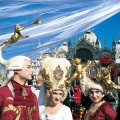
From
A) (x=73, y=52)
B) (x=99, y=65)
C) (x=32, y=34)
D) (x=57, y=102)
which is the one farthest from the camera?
(x=73, y=52)

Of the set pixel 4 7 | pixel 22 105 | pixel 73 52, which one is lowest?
pixel 22 105

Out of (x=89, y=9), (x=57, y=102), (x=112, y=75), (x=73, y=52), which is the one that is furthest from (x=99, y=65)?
(x=73, y=52)

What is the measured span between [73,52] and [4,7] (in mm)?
45766

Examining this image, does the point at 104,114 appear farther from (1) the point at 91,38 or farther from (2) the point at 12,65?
(1) the point at 91,38

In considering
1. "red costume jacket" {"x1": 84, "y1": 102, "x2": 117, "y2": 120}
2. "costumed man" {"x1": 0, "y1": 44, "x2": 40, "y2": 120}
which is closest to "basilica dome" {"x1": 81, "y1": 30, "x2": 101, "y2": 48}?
"red costume jacket" {"x1": 84, "y1": 102, "x2": 117, "y2": 120}

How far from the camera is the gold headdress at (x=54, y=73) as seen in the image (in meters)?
4.57

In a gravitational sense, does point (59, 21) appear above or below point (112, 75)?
above

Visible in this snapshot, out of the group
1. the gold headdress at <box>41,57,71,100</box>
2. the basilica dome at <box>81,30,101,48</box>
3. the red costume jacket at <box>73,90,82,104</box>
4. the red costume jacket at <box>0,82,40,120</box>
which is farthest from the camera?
the basilica dome at <box>81,30,101,48</box>

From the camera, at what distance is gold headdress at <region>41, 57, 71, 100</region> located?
15.0 ft

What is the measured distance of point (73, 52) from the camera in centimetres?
5516

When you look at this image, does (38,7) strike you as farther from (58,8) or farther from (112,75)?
(112,75)

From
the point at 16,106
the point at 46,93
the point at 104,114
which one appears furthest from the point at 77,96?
the point at 16,106

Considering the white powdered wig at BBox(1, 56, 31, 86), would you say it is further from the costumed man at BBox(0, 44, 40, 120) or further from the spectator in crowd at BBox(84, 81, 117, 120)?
the spectator in crowd at BBox(84, 81, 117, 120)

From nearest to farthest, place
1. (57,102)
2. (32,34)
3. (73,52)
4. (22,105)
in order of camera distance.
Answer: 1. (22,105)
2. (57,102)
3. (32,34)
4. (73,52)
